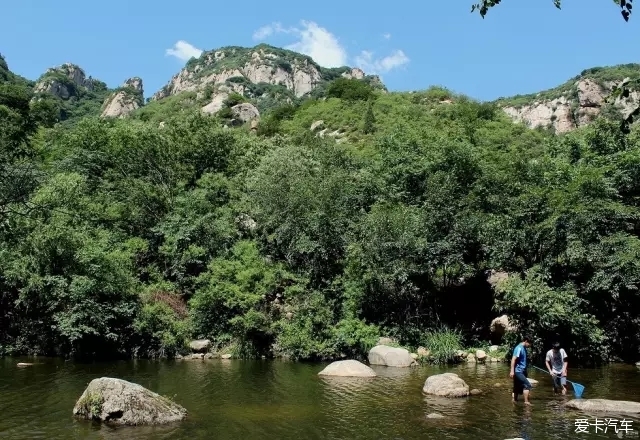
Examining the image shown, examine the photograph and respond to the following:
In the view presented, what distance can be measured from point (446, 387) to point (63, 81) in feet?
450

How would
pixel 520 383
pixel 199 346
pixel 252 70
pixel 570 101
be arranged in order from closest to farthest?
pixel 520 383 < pixel 199 346 < pixel 570 101 < pixel 252 70

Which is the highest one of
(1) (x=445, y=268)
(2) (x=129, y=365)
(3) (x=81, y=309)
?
(1) (x=445, y=268)

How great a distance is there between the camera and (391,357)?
26.2 meters

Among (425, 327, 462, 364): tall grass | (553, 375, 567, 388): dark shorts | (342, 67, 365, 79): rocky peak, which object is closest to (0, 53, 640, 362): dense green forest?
(425, 327, 462, 364): tall grass

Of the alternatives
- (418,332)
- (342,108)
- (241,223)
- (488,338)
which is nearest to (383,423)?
(418,332)

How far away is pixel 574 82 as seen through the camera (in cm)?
11788

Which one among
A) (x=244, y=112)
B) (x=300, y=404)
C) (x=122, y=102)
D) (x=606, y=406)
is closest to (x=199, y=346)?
(x=300, y=404)

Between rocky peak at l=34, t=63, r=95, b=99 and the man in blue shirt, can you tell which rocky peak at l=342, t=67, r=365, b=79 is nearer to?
rocky peak at l=34, t=63, r=95, b=99

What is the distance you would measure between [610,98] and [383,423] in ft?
38.4

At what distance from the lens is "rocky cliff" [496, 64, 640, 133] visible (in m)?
103

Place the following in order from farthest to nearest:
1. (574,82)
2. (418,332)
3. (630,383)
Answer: (574,82), (418,332), (630,383)

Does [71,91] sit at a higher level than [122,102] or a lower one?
higher

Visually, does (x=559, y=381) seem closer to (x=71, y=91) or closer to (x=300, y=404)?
(x=300, y=404)

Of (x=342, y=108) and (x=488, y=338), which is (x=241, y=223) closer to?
(x=488, y=338)
